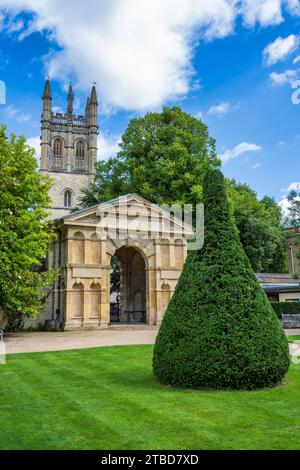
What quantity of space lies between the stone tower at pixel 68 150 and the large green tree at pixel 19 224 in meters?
53.1

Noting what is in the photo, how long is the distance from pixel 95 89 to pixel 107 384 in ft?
277

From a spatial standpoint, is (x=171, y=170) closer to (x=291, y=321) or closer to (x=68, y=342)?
(x=291, y=321)

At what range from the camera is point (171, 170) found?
107ft

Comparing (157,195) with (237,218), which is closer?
(157,195)

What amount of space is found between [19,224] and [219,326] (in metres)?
14.1

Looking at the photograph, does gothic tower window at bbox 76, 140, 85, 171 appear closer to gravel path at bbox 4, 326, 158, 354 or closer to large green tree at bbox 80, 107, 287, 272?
large green tree at bbox 80, 107, 287, 272

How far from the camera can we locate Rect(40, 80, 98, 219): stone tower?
76.2 m

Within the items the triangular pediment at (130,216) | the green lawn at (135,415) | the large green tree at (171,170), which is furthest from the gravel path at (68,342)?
the large green tree at (171,170)

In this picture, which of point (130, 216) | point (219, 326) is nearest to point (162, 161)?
point (130, 216)

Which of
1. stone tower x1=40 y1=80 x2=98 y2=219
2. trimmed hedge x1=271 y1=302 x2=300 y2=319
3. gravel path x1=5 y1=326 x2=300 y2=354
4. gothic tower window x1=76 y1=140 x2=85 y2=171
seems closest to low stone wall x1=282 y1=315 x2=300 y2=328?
trimmed hedge x1=271 y1=302 x2=300 y2=319

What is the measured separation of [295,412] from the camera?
7070 mm

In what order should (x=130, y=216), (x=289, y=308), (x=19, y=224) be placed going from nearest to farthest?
(x=19, y=224) < (x=130, y=216) < (x=289, y=308)
